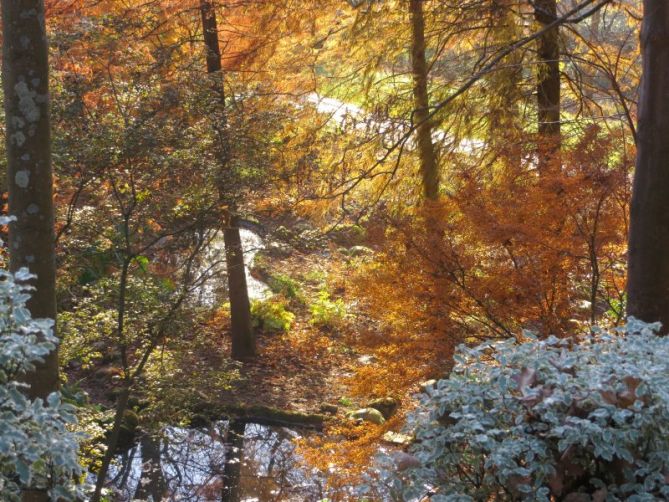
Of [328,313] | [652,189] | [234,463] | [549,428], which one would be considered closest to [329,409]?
[234,463]

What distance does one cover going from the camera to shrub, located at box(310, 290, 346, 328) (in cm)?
1272

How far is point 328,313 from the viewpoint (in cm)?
1284

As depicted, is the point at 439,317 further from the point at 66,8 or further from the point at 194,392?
the point at 66,8

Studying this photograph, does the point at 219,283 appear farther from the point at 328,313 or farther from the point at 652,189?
the point at 652,189

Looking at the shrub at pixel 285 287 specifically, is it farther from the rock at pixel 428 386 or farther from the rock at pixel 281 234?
the rock at pixel 428 386

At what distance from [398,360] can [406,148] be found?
11.5 ft

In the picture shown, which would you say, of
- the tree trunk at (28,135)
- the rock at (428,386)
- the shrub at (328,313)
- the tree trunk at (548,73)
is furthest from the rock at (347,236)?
the tree trunk at (28,135)

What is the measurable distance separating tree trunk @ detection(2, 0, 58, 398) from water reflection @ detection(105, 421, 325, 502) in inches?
166

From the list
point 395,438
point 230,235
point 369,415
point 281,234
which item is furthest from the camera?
point 230,235

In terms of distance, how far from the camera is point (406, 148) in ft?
29.4

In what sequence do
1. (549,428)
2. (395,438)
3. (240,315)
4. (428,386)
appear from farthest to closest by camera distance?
(240,315) < (395,438) < (428,386) < (549,428)

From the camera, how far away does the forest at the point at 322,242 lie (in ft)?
8.84

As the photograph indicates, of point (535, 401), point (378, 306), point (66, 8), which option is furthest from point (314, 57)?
point (535, 401)

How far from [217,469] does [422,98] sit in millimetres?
4772
